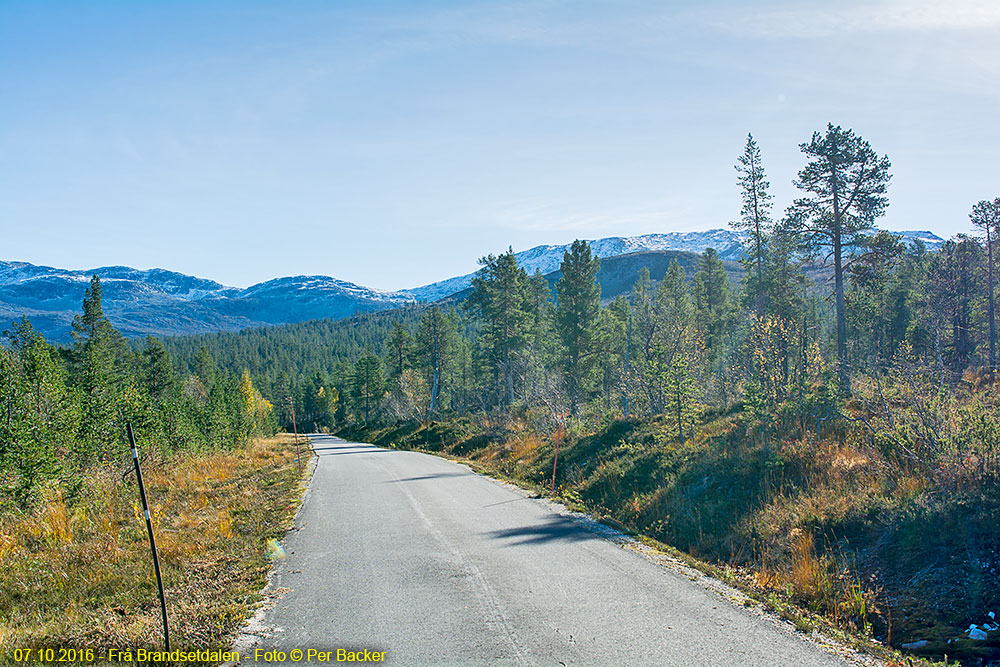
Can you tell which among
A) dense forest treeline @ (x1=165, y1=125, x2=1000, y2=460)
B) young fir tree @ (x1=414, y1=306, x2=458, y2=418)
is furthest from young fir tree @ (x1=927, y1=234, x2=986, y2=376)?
young fir tree @ (x1=414, y1=306, x2=458, y2=418)

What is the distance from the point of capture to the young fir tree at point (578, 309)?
3628 centimetres

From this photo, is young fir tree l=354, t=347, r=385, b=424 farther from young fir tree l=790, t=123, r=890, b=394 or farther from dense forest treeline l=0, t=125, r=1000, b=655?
young fir tree l=790, t=123, r=890, b=394

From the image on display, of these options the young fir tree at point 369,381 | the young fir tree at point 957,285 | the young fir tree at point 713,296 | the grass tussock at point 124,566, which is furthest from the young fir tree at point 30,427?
the young fir tree at point 369,381

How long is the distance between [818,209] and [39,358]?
2836 centimetres

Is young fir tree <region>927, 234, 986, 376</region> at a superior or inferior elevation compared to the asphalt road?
superior

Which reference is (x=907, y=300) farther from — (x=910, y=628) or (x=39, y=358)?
(x=39, y=358)

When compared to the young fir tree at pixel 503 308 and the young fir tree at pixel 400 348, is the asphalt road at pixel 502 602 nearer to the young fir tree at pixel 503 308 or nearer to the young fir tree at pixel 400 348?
the young fir tree at pixel 503 308

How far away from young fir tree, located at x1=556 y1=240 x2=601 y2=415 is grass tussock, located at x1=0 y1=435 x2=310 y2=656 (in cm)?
2561

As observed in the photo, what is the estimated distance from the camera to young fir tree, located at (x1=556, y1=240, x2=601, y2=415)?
119 ft

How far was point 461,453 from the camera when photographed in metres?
27.2

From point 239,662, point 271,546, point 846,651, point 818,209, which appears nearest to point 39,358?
point 271,546

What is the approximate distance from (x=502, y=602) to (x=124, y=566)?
5263mm

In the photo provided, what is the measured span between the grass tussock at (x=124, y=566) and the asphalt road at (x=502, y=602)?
66 centimetres

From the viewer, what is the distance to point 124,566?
7418mm
